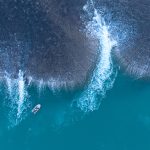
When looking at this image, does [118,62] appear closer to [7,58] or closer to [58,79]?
[58,79]

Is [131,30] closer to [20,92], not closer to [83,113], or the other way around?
[83,113]

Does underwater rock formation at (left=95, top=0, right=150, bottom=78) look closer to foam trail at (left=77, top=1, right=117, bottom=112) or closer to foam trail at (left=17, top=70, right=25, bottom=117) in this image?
foam trail at (left=77, top=1, right=117, bottom=112)

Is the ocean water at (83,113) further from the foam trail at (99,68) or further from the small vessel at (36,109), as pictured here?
the small vessel at (36,109)

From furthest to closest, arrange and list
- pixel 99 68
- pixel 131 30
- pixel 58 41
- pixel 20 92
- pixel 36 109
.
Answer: pixel 131 30
pixel 99 68
pixel 58 41
pixel 20 92
pixel 36 109

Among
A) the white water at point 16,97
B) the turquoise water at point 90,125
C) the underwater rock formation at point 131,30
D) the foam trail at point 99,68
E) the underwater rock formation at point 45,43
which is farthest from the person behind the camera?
the underwater rock formation at point 131,30

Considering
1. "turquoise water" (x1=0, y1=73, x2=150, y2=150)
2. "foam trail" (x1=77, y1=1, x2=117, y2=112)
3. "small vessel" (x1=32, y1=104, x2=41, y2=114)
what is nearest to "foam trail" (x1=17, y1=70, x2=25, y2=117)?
"turquoise water" (x1=0, y1=73, x2=150, y2=150)

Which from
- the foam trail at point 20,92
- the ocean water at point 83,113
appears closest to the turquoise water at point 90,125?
the ocean water at point 83,113

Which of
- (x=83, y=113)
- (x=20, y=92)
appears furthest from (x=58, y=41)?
(x=83, y=113)
